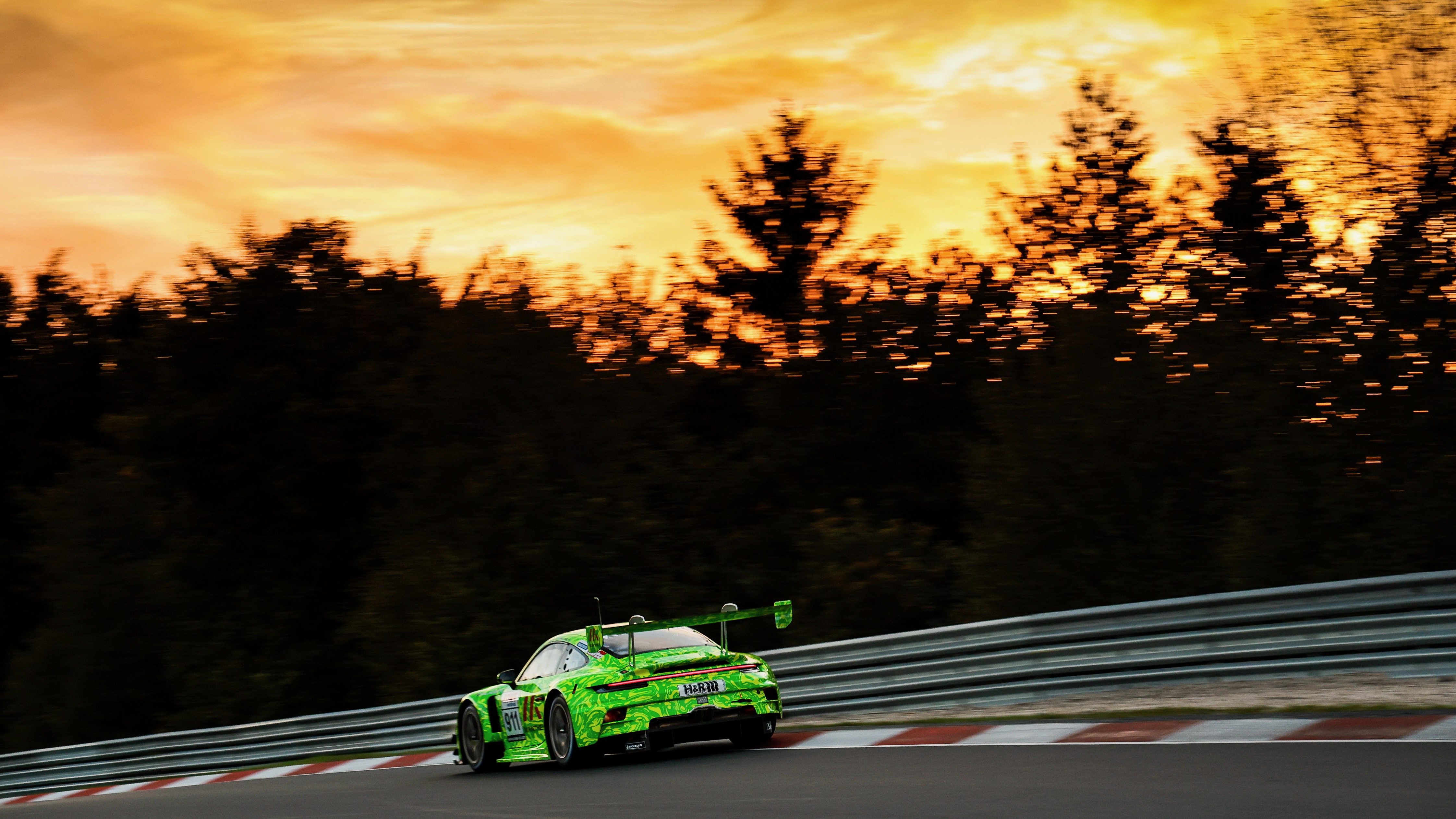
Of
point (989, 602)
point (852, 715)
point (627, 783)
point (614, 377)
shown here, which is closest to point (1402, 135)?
point (989, 602)

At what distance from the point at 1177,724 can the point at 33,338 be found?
144 ft

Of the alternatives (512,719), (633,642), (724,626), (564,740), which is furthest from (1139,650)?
(512,719)

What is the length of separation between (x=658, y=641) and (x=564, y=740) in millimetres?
1046

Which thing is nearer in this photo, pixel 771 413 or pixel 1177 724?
pixel 1177 724

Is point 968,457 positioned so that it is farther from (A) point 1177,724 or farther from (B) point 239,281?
(B) point 239,281

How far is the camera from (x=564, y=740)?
39.3 feet

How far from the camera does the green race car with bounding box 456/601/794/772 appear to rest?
11.4 meters

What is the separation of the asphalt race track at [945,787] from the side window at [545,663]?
77 centimetres

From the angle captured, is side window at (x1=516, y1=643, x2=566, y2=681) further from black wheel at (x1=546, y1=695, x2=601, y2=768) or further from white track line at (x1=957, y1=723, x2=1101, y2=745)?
white track line at (x1=957, y1=723, x2=1101, y2=745)

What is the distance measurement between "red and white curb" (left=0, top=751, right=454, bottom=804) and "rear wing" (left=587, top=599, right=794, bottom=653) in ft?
12.4

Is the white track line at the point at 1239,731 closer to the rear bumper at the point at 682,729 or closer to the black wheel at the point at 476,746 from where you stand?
the rear bumper at the point at 682,729

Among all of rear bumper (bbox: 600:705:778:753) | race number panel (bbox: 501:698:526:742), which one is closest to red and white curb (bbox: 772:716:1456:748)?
rear bumper (bbox: 600:705:778:753)

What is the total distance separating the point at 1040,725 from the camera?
10.9 meters

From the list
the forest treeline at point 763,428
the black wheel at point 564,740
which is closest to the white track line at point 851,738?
→ the black wheel at point 564,740
